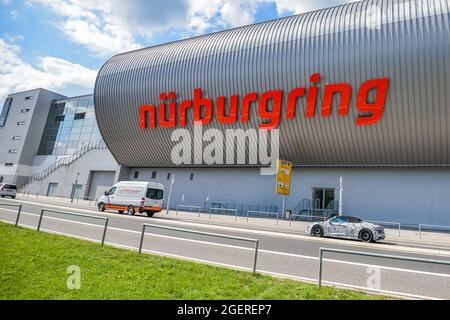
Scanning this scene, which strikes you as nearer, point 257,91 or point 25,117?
point 257,91

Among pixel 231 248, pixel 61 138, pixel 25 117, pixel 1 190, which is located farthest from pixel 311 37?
pixel 25 117

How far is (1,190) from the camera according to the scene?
33.6 m

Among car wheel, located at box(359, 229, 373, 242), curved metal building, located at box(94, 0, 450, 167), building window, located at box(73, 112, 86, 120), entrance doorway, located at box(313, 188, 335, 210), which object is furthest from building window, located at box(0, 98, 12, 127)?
car wheel, located at box(359, 229, 373, 242)

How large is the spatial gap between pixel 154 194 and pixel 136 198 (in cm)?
139

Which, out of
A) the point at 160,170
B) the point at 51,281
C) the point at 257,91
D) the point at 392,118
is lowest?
the point at 51,281

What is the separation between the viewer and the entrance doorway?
29047mm

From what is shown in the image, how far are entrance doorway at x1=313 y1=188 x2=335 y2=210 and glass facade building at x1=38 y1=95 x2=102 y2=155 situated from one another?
38.5 m

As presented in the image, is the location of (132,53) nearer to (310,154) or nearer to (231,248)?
(310,154)

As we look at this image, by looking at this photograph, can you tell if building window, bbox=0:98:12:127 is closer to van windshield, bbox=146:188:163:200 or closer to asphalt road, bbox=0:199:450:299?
van windshield, bbox=146:188:163:200

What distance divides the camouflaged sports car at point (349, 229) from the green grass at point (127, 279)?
11.1m

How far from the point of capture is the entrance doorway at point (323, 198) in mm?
29047

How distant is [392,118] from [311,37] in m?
9.73

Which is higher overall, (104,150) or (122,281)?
(104,150)

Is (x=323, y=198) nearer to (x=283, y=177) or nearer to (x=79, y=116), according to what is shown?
(x=283, y=177)
